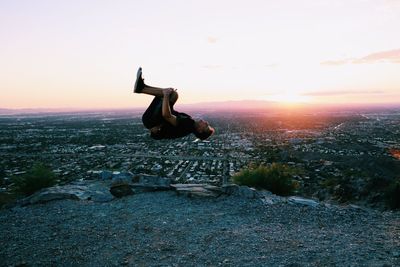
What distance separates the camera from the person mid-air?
4523mm

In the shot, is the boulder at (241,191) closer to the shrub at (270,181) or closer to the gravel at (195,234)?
the gravel at (195,234)

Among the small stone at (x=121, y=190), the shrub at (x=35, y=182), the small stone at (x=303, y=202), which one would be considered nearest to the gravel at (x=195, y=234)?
the small stone at (x=303, y=202)

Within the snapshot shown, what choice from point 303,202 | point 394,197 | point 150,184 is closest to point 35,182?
point 150,184

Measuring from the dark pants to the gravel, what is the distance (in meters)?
3.62

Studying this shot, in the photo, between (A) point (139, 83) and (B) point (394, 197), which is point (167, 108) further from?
(B) point (394, 197)

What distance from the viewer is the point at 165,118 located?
15.2 feet

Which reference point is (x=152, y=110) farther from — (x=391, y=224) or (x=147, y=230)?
(x=391, y=224)

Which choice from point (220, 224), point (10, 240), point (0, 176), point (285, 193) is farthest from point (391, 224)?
point (0, 176)

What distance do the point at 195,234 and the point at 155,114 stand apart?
15.9 ft

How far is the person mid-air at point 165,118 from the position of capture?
178 inches

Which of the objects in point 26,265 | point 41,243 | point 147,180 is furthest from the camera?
point 147,180

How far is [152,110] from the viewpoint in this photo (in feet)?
16.0

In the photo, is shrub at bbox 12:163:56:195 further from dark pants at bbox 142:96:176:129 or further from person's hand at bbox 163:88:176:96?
person's hand at bbox 163:88:176:96

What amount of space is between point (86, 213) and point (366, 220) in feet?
25.3
